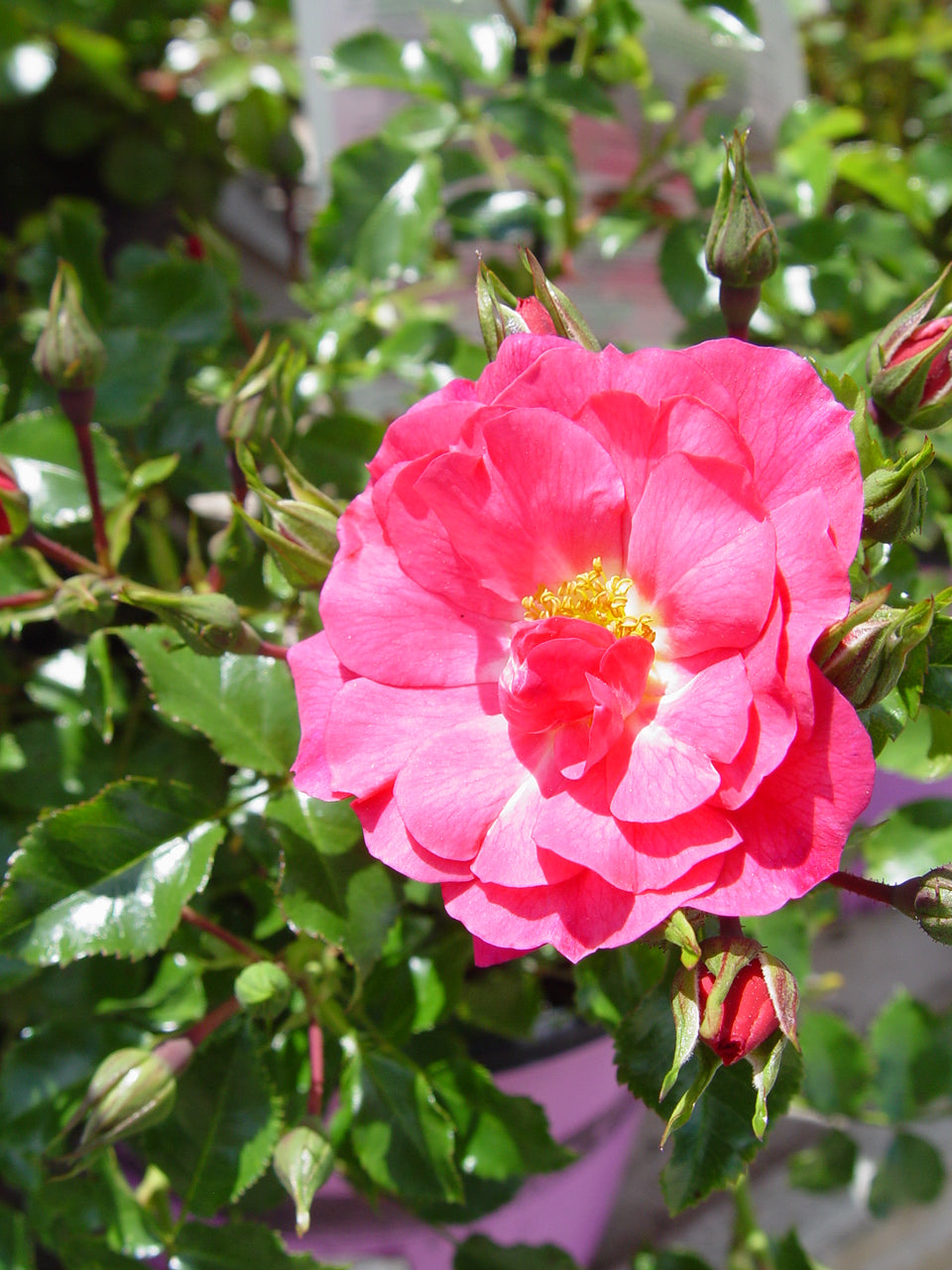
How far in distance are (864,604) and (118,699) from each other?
0.40m

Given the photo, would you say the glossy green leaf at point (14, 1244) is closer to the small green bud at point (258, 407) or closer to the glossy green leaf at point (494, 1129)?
the glossy green leaf at point (494, 1129)

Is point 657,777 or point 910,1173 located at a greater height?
point 657,777

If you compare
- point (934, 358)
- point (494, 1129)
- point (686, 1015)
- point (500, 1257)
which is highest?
point (934, 358)

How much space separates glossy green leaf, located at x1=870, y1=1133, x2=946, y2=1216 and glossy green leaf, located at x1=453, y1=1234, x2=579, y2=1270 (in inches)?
9.5

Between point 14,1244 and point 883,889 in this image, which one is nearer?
point 883,889

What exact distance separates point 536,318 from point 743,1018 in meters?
0.21

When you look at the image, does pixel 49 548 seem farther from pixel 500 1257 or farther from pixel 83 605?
pixel 500 1257

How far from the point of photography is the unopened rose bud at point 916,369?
343mm

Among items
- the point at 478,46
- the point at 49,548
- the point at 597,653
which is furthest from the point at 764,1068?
the point at 478,46

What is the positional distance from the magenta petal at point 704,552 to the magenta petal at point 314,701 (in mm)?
102

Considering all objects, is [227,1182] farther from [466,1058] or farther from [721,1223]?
[721,1223]

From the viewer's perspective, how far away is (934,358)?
344mm

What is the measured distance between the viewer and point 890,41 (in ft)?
3.32

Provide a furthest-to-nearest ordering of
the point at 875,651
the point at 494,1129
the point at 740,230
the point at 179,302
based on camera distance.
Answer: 1. the point at 179,302
2. the point at 494,1129
3. the point at 740,230
4. the point at 875,651
